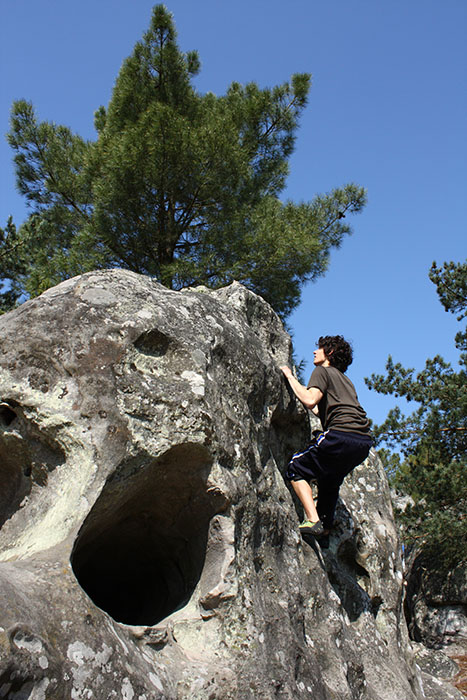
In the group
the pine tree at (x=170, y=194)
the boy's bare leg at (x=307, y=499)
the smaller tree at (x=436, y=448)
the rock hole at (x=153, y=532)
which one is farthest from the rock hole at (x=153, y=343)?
the smaller tree at (x=436, y=448)

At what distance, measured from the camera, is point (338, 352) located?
5.28 metres

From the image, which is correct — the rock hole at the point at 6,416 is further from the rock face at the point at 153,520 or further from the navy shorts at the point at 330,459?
the navy shorts at the point at 330,459

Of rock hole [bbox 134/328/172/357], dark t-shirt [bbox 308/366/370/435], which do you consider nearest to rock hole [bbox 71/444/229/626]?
rock hole [bbox 134/328/172/357]

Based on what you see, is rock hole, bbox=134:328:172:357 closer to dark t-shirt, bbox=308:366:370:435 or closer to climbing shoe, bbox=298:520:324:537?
dark t-shirt, bbox=308:366:370:435

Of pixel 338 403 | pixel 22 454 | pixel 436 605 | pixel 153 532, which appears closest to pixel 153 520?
pixel 153 532

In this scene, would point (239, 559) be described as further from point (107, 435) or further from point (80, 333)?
point (80, 333)

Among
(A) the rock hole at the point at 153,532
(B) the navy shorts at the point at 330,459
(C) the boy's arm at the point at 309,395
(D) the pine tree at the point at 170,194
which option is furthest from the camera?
(D) the pine tree at the point at 170,194

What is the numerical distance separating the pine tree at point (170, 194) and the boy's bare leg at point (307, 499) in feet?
16.6

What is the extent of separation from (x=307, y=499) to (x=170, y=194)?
22.2 feet

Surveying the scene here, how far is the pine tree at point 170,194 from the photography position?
941 cm

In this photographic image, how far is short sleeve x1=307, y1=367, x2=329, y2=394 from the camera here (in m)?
4.92

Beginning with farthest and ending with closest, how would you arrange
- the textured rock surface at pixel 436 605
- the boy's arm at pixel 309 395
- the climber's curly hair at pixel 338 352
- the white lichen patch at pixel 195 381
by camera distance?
the textured rock surface at pixel 436 605 → the climber's curly hair at pixel 338 352 → the boy's arm at pixel 309 395 → the white lichen patch at pixel 195 381

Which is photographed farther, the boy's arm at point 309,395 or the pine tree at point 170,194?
the pine tree at point 170,194

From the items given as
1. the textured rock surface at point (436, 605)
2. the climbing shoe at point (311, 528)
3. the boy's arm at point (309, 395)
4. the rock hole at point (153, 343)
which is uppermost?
the textured rock surface at point (436, 605)
